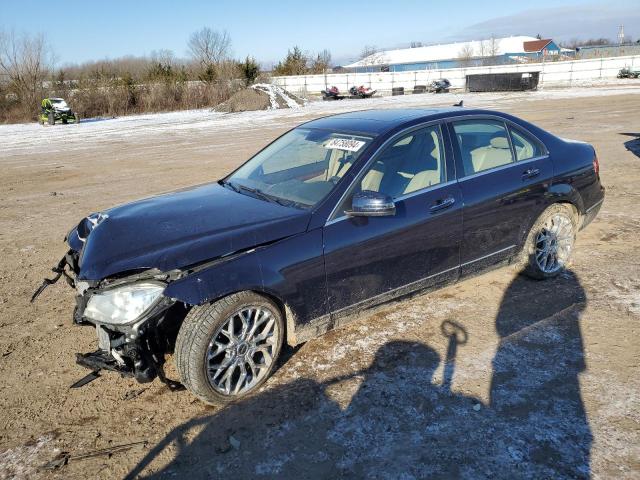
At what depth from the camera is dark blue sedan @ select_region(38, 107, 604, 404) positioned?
121 inches

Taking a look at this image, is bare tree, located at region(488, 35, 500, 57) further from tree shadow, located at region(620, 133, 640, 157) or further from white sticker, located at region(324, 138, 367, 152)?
white sticker, located at region(324, 138, 367, 152)

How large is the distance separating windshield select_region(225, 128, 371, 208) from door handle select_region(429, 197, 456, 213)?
2.34 feet

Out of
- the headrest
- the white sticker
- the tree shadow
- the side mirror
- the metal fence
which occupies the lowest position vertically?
the tree shadow

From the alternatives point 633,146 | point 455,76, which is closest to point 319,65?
point 455,76

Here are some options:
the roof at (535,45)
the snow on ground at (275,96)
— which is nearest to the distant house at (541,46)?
the roof at (535,45)

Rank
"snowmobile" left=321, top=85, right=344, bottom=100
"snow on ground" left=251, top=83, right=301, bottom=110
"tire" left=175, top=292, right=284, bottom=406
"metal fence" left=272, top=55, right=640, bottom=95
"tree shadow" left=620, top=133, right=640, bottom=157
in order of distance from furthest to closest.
Answer: "metal fence" left=272, top=55, right=640, bottom=95
"snowmobile" left=321, top=85, right=344, bottom=100
"snow on ground" left=251, top=83, right=301, bottom=110
"tree shadow" left=620, top=133, right=640, bottom=157
"tire" left=175, top=292, right=284, bottom=406

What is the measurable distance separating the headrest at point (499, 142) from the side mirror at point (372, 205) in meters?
1.59

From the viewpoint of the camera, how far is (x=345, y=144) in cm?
406

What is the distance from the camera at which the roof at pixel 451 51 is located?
334 ft

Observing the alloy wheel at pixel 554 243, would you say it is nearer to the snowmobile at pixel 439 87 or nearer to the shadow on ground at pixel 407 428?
the shadow on ground at pixel 407 428

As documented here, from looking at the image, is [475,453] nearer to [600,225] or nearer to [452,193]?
[452,193]

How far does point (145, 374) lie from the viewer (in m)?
3.05

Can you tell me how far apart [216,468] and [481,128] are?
3.47 metres

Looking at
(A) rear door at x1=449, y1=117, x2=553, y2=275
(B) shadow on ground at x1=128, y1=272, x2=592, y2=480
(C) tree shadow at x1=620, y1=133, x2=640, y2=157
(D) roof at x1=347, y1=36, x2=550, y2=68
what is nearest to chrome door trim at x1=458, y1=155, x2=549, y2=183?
(A) rear door at x1=449, y1=117, x2=553, y2=275
